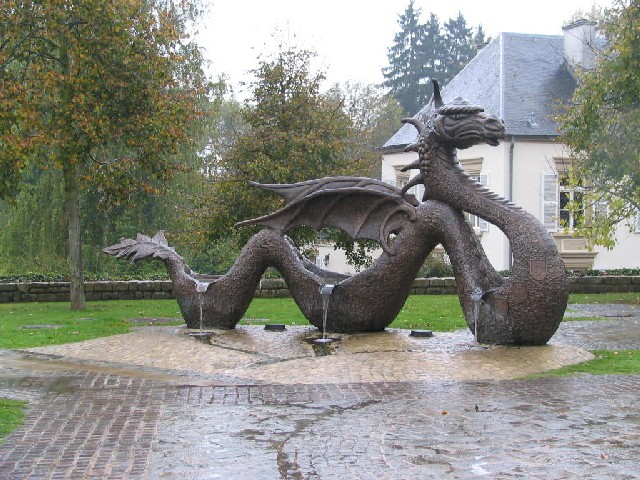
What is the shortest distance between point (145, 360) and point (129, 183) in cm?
832

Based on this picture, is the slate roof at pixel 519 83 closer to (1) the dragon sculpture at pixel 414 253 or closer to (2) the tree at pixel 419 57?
(1) the dragon sculpture at pixel 414 253

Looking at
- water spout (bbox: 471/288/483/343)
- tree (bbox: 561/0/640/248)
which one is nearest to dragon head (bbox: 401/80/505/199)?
water spout (bbox: 471/288/483/343)

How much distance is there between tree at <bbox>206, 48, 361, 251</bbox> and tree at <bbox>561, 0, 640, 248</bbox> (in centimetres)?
579

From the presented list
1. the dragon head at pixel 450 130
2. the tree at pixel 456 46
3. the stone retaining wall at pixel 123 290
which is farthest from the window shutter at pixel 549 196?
the tree at pixel 456 46

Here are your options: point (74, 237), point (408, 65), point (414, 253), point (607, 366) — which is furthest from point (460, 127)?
point (408, 65)

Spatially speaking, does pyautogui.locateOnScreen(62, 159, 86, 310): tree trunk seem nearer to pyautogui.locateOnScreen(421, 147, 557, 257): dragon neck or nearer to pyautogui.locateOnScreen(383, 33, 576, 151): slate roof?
pyautogui.locateOnScreen(421, 147, 557, 257): dragon neck

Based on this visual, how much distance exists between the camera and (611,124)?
72.0 feet

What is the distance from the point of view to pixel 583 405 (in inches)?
321

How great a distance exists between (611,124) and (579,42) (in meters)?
12.2

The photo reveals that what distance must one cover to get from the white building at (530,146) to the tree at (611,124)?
23.0 feet

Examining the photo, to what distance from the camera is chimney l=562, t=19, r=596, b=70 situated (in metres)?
32.5

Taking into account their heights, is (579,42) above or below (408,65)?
below

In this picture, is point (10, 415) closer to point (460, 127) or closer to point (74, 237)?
point (460, 127)

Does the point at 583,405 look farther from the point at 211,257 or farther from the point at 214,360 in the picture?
the point at 211,257
